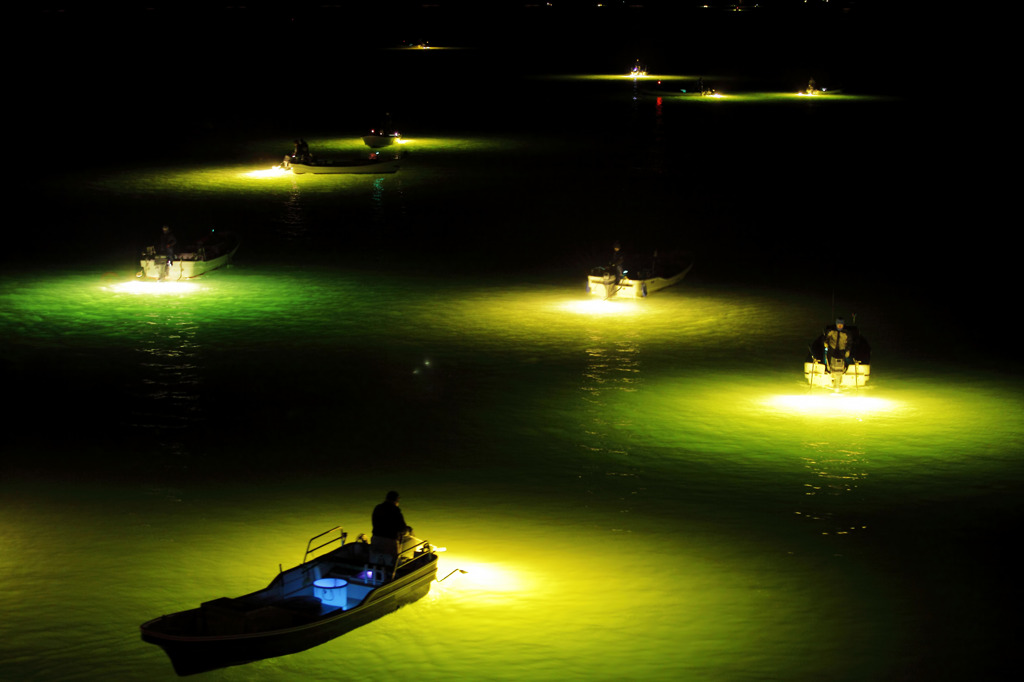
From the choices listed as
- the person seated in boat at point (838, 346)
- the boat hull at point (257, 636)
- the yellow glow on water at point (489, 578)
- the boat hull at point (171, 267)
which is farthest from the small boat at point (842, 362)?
the boat hull at point (171, 267)

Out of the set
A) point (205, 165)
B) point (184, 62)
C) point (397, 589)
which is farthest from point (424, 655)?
point (184, 62)

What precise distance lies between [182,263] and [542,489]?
58.0 feet

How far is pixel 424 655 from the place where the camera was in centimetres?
1359

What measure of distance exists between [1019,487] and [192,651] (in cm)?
1181

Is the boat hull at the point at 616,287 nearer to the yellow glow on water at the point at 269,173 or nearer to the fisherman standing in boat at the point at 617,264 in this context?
the fisherman standing in boat at the point at 617,264

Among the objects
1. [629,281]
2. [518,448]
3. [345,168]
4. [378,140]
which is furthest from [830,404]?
[378,140]

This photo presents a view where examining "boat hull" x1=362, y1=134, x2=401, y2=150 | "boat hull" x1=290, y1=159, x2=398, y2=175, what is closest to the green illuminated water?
"boat hull" x1=290, y1=159, x2=398, y2=175

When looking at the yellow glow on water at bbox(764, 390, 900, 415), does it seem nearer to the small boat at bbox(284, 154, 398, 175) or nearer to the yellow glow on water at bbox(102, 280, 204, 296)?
the yellow glow on water at bbox(102, 280, 204, 296)

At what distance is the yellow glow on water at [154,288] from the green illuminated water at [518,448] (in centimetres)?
20

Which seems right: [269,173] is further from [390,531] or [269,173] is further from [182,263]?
[390,531]

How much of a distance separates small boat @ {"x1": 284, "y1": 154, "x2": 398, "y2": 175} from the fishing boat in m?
38.2

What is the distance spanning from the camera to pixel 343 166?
52.1m

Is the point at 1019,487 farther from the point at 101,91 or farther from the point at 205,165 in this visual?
the point at 101,91

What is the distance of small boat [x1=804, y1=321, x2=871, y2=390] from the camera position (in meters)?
23.5
